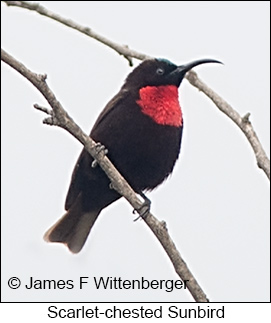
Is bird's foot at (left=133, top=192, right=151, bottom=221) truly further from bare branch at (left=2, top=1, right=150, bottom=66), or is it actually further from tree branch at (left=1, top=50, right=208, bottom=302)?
bare branch at (left=2, top=1, right=150, bottom=66)

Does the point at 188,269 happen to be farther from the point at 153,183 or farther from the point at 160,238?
the point at 153,183

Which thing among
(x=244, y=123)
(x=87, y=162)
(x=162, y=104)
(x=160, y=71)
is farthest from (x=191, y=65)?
(x=244, y=123)

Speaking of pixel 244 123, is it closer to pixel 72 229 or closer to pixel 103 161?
pixel 103 161

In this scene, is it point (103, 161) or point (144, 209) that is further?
point (144, 209)

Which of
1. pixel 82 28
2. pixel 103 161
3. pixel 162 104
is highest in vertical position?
pixel 162 104

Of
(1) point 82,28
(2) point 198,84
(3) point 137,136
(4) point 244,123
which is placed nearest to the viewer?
(4) point 244,123

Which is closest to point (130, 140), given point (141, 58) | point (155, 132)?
point (155, 132)
